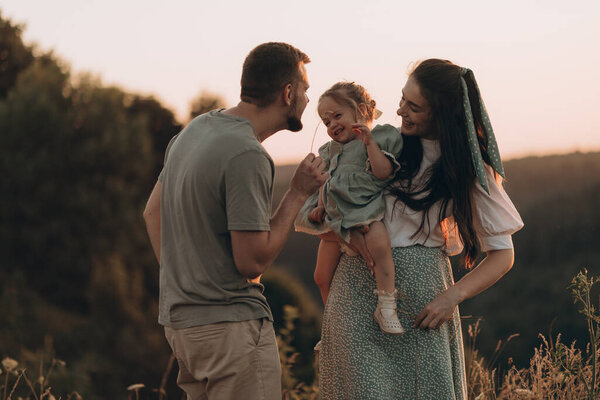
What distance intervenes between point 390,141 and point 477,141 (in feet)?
1.10

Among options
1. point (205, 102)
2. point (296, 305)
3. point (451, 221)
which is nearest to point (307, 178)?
point (451, 221)

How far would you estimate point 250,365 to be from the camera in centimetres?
254

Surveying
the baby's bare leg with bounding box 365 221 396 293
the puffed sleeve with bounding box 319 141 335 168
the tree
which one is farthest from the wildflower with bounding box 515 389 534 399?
the tree

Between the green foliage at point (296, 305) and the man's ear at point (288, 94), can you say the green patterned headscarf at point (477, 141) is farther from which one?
the green foliage at point (296, 305)

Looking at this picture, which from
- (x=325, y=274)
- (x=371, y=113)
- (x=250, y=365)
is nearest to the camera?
(x=250, y=365)

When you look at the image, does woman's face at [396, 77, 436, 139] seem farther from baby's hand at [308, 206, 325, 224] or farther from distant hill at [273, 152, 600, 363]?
distant hill at [273, 152, 600, 363]

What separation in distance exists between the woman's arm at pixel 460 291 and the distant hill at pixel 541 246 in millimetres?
26567

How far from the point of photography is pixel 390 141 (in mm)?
2873

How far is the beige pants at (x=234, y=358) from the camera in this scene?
251 centimetres

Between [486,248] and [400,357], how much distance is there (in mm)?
503

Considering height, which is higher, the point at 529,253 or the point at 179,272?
the point at 179,272

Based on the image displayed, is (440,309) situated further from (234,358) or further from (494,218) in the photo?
(234,358)

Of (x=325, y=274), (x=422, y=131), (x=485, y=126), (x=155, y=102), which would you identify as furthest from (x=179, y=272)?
(x=155, y=102)

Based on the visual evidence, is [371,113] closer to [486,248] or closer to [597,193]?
[486,248]
